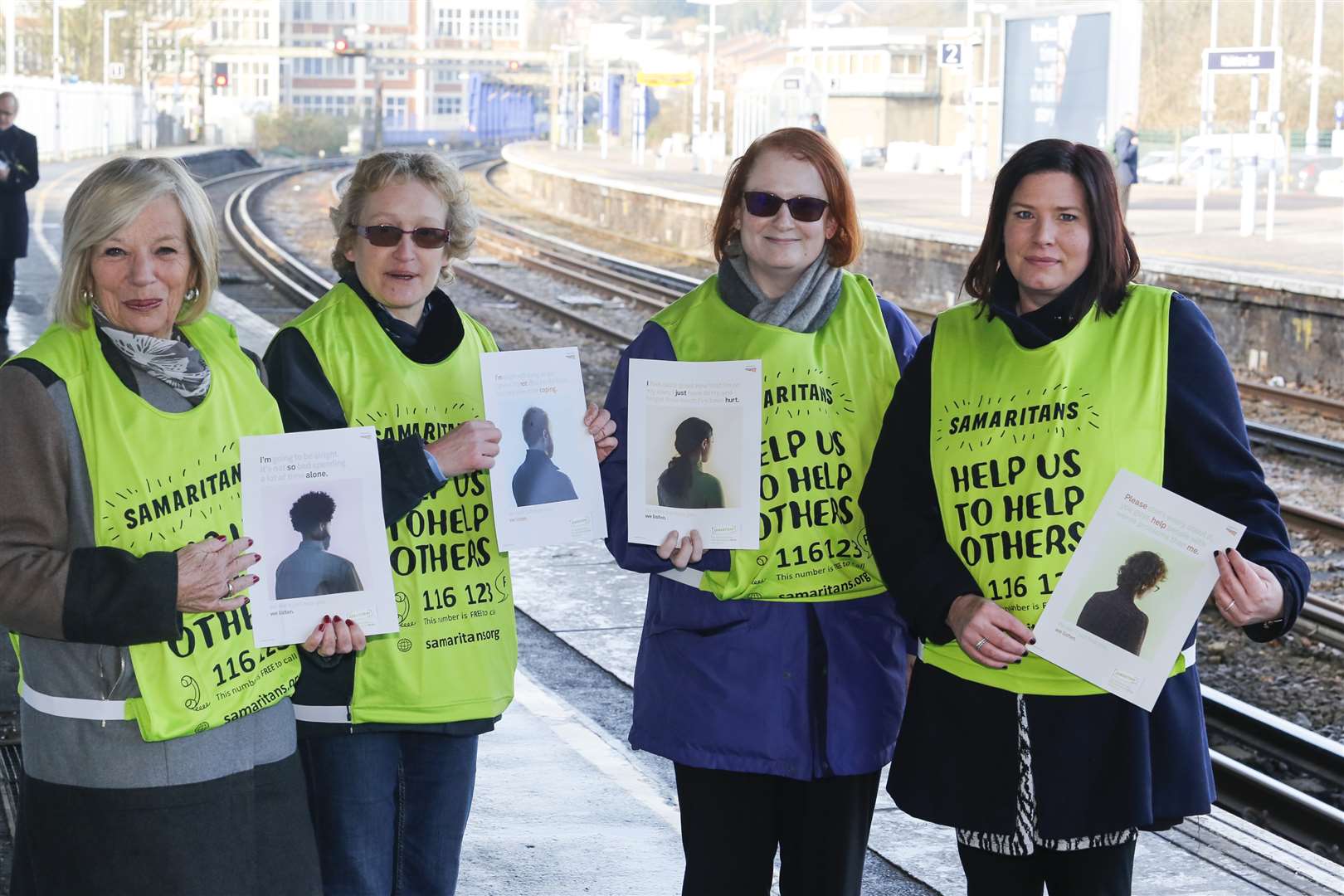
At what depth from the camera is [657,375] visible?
3.29 metres

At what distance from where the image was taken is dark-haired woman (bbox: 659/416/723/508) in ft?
10.7

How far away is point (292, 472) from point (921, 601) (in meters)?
1.13

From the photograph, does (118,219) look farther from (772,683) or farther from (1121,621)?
(1121,621)

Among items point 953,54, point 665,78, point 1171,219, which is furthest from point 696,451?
point 665,78

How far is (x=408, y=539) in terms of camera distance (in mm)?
3262

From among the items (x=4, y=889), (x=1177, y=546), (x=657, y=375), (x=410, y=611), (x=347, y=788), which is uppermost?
(x=657, y=375)

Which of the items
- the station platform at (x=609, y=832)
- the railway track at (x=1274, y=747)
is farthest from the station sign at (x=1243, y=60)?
the station platform at (x=609, y=832)

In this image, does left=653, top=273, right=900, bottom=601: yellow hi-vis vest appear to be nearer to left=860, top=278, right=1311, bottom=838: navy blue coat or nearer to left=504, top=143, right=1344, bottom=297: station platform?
left=860, top=278, right=1311, bottom=838: navy blue coat

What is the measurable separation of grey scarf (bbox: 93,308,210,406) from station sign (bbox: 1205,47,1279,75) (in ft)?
69.6

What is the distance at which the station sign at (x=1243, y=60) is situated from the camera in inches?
867

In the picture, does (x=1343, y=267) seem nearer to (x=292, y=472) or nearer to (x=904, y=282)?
(x=904, y=282)

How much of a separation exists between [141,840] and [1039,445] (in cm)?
164

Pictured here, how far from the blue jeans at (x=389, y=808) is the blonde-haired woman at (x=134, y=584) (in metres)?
0.37

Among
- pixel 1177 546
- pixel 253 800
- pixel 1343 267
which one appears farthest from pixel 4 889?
pixel 1343 267
